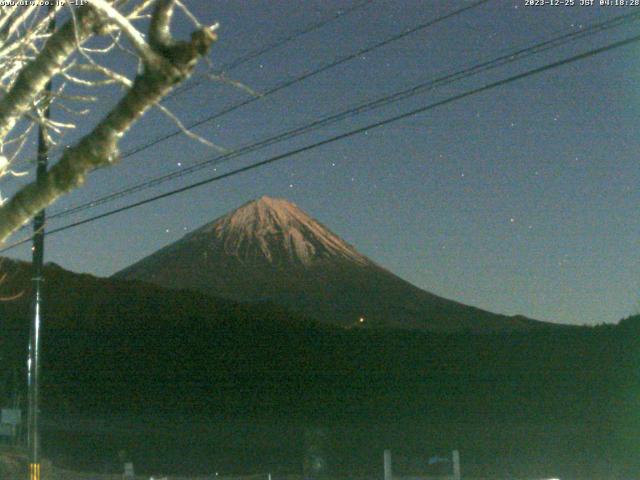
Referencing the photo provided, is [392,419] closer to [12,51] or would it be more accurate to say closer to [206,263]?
[12,51]

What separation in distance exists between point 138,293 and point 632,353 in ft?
A: 102

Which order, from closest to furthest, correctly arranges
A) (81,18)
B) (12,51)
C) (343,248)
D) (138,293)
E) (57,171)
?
(57,171), (81,18), (12,51), (138,293), (343,248)

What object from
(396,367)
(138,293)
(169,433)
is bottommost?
(169,433)

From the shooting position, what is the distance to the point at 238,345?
4262 centimetres

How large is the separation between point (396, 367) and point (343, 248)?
66170 millimetres

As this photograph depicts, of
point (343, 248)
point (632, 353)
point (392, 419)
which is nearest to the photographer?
point (632, 353)

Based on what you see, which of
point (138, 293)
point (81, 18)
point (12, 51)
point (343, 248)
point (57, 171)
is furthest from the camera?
point (343, 248)

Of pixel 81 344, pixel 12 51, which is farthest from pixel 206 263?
pixel 12 51

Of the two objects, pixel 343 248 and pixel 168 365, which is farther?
pixel 343 248

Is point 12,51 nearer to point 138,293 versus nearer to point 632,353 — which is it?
Answer: point 632,353

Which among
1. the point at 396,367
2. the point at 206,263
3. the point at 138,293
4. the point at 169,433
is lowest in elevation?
the point at 169,433

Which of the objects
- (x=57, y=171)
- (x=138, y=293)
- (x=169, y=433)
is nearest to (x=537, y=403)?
(x=169, y=433)

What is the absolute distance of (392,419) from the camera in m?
36.8

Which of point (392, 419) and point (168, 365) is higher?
point (168, 365)
